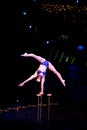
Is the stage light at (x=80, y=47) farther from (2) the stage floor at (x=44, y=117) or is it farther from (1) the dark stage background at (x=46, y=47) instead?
(2) the stage floor at (x=44, y=117)

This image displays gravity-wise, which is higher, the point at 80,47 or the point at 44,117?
the point at 80,47

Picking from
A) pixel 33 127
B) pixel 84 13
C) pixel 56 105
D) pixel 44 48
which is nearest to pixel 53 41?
pixel 44 48

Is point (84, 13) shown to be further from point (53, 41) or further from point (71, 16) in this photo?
point (53, 41)

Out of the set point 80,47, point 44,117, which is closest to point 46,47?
point 80,47

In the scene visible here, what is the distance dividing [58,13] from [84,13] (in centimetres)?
58

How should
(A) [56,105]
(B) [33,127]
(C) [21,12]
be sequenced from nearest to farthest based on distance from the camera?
(B) [33,127], (A) [56,105], (C) [21,12]

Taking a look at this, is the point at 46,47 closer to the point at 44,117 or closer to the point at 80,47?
the point at 80,47

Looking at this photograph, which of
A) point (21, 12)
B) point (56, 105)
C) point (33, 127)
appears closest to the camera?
point (33, 127)

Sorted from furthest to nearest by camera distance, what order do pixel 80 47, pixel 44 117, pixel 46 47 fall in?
1. pixel 80 47
2. pixel 46 47
3. pixel 44 117

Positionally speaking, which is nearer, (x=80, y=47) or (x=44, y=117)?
(x=44, y=117)

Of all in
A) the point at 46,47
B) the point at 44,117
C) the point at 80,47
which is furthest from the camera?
the point at 80,47

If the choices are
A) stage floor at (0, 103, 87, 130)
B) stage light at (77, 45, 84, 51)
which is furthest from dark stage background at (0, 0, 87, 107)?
stage floor at (0, 103, 87, 130)

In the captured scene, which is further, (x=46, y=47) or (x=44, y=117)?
(x=46, y=47)

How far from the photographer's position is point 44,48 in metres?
8.50
